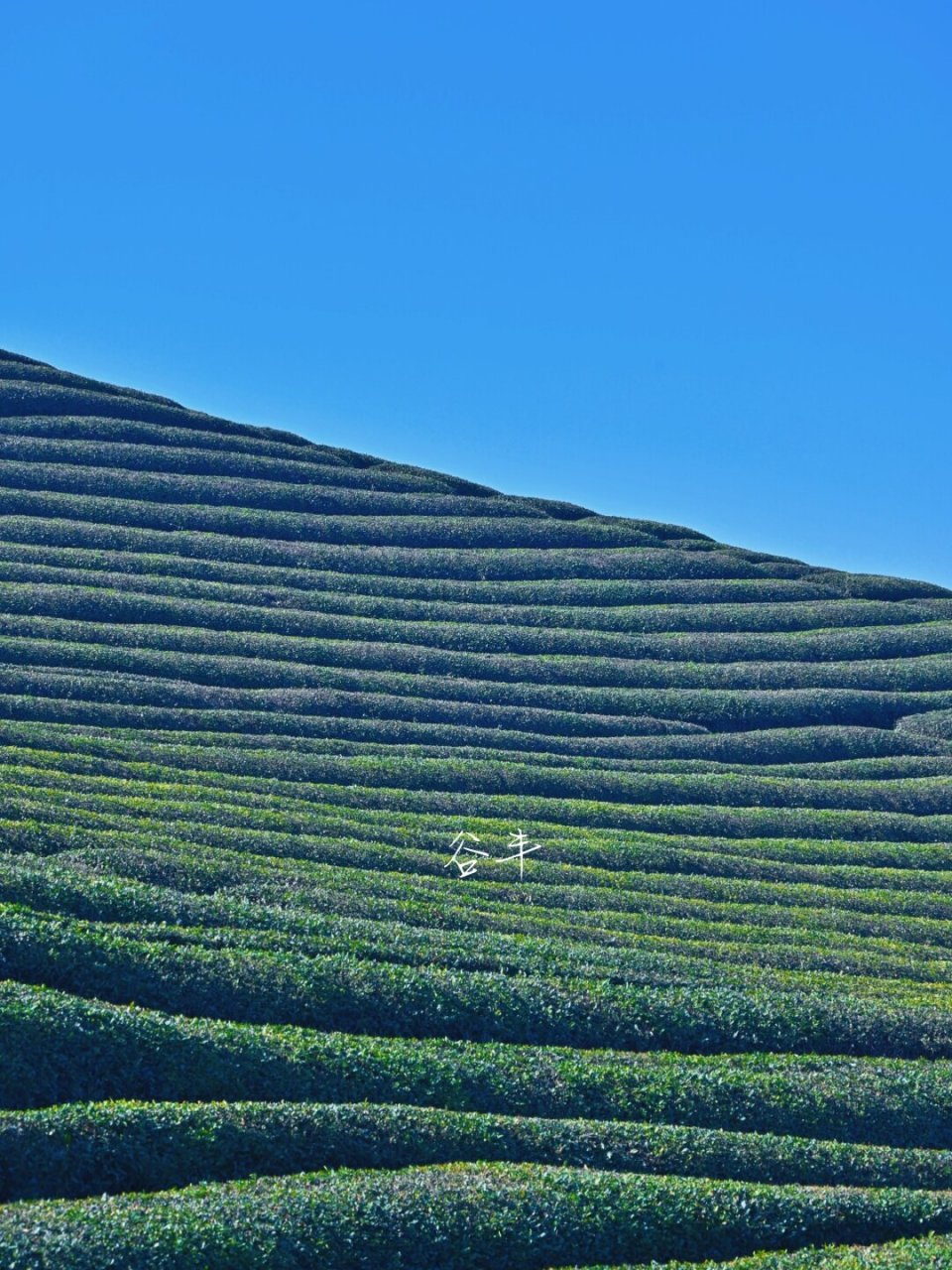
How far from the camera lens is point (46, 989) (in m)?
31.2

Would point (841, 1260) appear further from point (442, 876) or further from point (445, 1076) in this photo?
point (442, 876)

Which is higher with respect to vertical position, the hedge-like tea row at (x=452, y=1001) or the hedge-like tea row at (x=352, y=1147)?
the hedge-like tea row at (x=452, y=1001)

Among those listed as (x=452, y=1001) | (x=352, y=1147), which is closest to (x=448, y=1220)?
(x=352, y=1147)

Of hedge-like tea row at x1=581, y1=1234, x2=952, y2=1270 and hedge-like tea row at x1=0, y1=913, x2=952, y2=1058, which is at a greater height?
hedge-like tea row at x1=0, y1=913, x2=952, y2=1058

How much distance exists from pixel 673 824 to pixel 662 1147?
35.8m

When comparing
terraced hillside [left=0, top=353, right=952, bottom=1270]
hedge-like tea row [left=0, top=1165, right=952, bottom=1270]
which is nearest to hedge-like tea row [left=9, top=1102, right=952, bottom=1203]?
terraced hillside [left=0, top=353, right=952, bottom=1270]

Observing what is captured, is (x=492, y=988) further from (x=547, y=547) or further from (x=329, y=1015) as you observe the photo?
(x=547, y=547)

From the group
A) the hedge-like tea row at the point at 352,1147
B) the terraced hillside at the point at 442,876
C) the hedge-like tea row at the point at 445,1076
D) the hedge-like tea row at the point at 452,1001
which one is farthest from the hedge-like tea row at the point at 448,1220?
the hedge-like tea row at the point at 452,1001

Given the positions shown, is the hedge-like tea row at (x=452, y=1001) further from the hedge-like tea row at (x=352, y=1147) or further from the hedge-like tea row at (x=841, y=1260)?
the hedge-like tea row at (x=841, y=1260)

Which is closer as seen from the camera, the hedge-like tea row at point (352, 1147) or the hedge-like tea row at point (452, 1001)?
the hedge-like tea row at point (352, 1147)

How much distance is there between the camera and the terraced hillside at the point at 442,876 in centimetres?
2695

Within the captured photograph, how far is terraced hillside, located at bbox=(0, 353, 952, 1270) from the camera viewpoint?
27.0 meters

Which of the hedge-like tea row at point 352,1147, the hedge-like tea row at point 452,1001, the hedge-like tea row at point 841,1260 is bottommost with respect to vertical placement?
the hedge-like tea row at point 841,1260

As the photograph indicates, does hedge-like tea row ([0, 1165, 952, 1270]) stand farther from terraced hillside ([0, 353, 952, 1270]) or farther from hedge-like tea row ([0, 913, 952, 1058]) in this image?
hedge-like tea row ([0, 913, 952, 1058])
